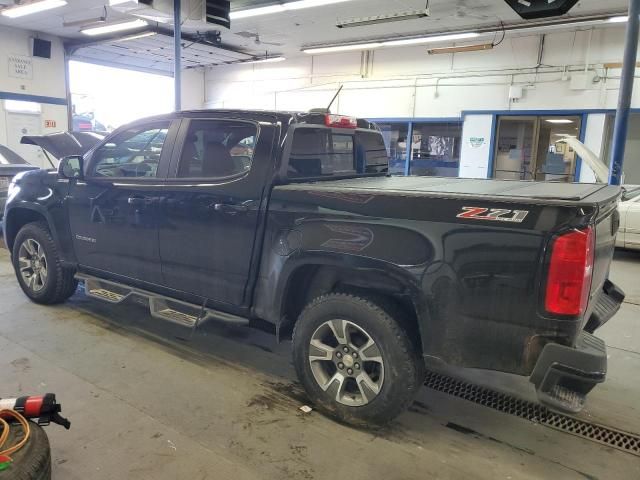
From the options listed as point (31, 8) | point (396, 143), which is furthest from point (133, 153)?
point (396, 143)

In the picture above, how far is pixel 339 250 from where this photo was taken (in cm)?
267

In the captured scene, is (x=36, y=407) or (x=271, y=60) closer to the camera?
(x=36, y=407)

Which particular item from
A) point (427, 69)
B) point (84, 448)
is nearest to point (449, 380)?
point (84, 448)

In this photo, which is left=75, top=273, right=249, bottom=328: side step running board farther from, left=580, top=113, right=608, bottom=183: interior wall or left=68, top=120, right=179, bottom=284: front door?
left=580, top=113, right=608, bottom=183: interior wall

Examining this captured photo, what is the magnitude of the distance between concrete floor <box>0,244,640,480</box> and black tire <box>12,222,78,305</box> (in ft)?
1.67

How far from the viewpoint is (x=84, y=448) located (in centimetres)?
249

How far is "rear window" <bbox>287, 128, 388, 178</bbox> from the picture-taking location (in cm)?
321

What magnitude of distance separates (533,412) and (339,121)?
2.36m

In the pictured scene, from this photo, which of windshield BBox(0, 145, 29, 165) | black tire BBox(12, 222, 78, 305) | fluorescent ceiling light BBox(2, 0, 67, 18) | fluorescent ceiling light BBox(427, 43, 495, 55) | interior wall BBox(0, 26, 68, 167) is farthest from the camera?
interior wall BBox(0, 26, 68, 167)

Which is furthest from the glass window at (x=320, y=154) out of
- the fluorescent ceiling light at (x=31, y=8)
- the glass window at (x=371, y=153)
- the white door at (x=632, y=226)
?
the fluorescent ceiling light at (x=31, y=8)

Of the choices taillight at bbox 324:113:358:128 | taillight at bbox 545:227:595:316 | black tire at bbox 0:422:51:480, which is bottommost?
black tire at bbox 0:422:51:480

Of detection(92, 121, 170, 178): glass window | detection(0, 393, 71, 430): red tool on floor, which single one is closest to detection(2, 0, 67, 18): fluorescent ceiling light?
detection(92, 121, 170, 178): glass window

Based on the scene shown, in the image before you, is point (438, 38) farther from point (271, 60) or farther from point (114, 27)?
point (114, 27)

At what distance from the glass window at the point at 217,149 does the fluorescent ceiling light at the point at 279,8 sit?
20.6 ft
